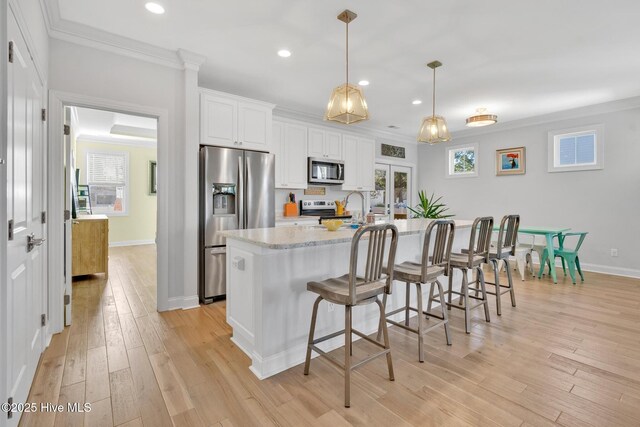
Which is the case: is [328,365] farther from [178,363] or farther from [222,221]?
[222,221]

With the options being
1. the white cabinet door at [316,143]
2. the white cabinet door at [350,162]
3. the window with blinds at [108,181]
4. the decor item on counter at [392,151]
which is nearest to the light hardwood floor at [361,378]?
the white cabinet door at [316,143]

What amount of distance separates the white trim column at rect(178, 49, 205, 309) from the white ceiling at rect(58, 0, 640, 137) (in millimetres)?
318

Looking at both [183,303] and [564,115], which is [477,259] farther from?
[564,115]

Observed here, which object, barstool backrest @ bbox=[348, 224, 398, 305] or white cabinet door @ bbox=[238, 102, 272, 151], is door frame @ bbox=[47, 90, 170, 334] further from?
barstool backrest @ bbox=[348, 224, 398, 305]

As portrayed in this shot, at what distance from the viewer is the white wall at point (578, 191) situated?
15.4ft

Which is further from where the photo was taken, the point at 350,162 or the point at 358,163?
the point at 358,163

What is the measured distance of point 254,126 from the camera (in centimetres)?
393

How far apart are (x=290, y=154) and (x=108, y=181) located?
16.4 feet

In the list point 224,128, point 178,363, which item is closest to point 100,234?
point 224,128

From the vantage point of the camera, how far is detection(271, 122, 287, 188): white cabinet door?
4773mm

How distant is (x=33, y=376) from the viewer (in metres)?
1.99

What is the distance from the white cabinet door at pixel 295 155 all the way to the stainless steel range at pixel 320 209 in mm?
420

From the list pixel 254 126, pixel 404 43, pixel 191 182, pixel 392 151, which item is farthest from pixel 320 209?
pixel 404 43

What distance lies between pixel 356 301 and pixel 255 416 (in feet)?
2.67
